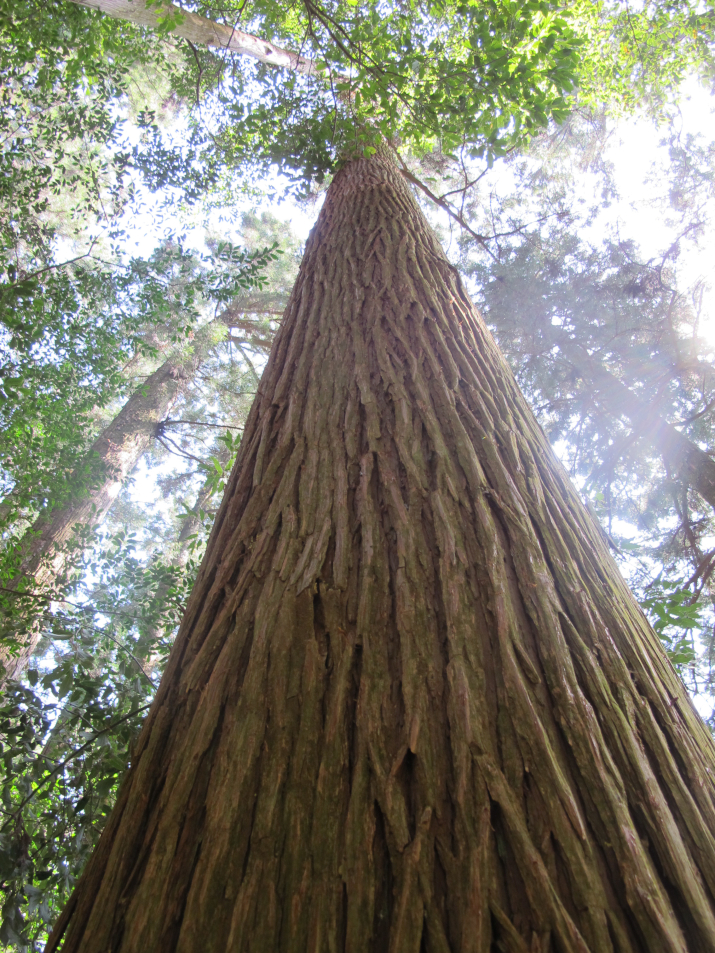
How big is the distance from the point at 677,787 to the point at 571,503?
836mm

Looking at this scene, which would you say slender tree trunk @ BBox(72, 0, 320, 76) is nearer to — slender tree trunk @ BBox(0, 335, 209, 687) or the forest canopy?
the forest canopy

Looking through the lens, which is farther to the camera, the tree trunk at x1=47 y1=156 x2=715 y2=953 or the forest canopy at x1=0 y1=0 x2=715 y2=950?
the forest canopy at x1=0 y1=0 x2=715 y2=950

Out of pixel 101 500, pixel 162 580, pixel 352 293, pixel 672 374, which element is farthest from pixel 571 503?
pixel 101 500

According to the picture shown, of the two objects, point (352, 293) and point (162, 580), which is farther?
point (162, 580)

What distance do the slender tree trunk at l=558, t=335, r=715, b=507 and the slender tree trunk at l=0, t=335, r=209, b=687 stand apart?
657 centimetres

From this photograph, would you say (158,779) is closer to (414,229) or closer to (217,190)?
(414,229)

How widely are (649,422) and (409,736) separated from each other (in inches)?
295

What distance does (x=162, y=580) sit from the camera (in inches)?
149

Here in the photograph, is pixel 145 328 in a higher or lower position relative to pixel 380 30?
higher

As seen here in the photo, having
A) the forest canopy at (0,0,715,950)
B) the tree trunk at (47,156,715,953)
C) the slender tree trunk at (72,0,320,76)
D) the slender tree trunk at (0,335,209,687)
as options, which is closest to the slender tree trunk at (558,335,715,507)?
the forest canopy at (0,0,715,950)

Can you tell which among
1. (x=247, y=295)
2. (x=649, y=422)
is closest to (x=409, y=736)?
(x=649, y=422)

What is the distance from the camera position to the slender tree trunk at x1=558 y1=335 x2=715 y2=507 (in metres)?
6.43

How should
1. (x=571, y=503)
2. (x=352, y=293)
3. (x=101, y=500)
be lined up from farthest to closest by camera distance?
(x=101, y=500)
(x=352, y=293)
(x=571, y=503)

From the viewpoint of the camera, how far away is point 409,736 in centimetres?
90
